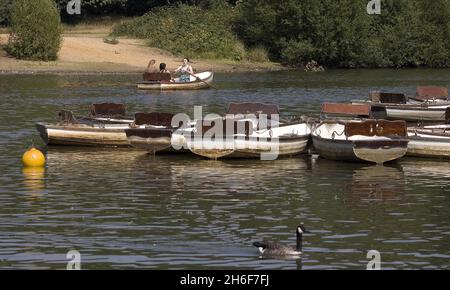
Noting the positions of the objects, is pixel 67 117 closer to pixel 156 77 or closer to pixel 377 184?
pixel 377 184

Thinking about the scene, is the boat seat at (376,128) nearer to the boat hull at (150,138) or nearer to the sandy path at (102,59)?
the boat hull at (150,138)

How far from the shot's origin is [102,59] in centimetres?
8556

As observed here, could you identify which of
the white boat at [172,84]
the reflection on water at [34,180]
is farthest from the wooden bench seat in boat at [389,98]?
the reflection on water at [34,180]

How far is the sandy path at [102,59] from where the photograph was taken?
81938 mm

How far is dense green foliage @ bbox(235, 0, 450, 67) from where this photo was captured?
3868 inches

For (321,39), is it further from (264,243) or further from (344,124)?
(264,243)

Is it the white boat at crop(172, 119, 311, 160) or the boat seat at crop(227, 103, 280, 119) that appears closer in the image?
the white boat at crop(172, 119, 311, 160)

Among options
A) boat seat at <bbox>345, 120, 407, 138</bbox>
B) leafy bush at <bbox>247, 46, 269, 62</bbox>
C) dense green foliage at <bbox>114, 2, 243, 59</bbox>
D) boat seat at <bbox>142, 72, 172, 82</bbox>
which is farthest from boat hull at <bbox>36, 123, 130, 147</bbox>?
leafy bush at <bbox>247, 46, 269, 62</bbox>

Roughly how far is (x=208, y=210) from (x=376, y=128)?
984 cm

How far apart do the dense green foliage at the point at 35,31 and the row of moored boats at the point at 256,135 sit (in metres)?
42.6

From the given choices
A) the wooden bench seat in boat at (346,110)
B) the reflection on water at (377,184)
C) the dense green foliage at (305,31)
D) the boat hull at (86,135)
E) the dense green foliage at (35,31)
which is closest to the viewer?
the reflection on water at (377,184)

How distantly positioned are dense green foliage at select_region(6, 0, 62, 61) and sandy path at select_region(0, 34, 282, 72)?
1.04 meters

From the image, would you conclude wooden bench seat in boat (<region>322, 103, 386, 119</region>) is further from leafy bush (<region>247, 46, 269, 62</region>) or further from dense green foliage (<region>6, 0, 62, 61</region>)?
leafy bush (<region>247, 46, 269, 62</region>)

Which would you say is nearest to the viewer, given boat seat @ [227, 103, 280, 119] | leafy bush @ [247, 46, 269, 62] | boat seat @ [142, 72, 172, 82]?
boat seat @ [227, 103, 280, 119]
